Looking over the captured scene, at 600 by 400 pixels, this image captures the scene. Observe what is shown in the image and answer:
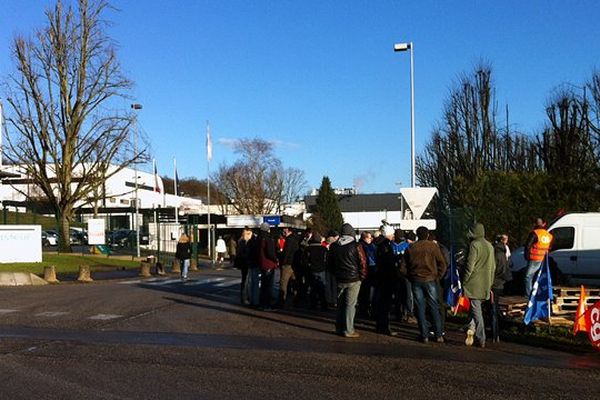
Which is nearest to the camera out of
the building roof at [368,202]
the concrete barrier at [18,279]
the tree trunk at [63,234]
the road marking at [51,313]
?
the road marking at [51,313]

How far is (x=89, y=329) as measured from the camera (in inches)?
473

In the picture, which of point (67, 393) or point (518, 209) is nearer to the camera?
point (67, 393)

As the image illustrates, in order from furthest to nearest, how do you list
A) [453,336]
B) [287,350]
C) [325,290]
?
[325,290] < [453,336] < [287,350]

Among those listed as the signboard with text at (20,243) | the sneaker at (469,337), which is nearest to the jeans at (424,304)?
the sneaker at (469,337)

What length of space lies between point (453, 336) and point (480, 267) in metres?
1.63

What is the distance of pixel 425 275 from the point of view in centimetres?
1073

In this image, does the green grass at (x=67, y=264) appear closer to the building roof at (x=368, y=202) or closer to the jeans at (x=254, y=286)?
the jeans at (x=254, y=286)

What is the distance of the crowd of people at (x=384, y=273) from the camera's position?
34.6 feet

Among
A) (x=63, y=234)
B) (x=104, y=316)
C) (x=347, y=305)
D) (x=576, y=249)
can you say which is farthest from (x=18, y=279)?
(x=576, y=249)

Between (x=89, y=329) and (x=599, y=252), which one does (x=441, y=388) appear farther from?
(x=599, y=252)

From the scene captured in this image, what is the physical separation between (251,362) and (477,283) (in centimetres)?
369

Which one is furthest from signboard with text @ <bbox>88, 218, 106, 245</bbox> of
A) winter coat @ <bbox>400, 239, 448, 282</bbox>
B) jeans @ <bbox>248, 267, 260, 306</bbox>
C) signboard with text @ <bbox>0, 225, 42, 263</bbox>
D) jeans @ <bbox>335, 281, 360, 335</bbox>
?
winter coat @ <bbox>400, 239, 448, 282</bbox>

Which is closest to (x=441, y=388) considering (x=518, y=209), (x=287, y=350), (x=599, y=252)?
(x=287, y=350)

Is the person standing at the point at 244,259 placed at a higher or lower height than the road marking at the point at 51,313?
higher
